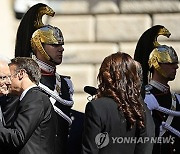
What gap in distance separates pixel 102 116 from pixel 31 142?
538 mm

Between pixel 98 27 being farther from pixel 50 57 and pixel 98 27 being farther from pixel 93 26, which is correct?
pixel 50 57

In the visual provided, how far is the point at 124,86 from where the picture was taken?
376cm

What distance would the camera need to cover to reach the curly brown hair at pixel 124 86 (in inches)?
147

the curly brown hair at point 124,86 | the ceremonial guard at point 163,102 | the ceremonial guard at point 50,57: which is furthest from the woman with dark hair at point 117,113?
the ceremonial guard at point 163,102

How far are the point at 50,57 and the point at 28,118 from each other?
1.20 metres

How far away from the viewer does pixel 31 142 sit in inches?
156

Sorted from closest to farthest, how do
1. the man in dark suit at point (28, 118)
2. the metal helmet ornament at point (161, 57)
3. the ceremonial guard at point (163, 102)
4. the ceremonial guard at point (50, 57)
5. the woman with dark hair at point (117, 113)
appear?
1. the woman with dark hair at point (117, 113)
2. the man in dark suit at point (28, 118)
3. the ceremonial guard at point (50, 57)
4. the ceremonial guard at point (163, 102)
5. the metal helmet ornament at point (161, 57)

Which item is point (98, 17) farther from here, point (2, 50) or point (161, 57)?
point (161, 57)

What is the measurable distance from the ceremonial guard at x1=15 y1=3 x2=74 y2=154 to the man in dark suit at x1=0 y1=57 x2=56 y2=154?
0.54 m

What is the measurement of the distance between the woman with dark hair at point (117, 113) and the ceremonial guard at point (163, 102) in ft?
3.72

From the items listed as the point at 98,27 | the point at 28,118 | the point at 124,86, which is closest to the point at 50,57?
the point at 28,118

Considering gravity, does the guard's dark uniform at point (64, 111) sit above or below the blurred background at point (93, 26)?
below

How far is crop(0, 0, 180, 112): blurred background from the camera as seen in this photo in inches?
269

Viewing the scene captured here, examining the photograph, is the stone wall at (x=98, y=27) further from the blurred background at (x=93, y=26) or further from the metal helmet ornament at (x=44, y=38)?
the metal helmet ornament at (x=44, y=38)
